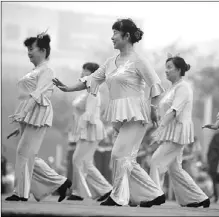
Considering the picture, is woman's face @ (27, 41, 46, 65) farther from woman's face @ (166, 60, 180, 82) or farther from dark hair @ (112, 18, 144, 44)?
woman's face @ (166, 60, 180, 82)

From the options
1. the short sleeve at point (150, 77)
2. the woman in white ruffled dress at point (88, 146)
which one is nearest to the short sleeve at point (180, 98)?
the short sleeve at point (150, 77)

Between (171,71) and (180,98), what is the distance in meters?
0.53

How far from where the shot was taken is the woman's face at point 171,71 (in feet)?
33.2

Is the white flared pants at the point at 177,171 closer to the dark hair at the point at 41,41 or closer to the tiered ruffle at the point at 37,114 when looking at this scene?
the tiered ruffle at the point at 37,114

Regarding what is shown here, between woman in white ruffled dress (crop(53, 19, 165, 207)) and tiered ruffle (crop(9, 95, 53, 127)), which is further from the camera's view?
tiered ruffle (crop(9, 95, 53, 127))

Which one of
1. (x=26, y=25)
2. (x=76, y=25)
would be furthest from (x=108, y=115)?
(x=76, y=25)

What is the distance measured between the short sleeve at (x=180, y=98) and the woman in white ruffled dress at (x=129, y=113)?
0.73m

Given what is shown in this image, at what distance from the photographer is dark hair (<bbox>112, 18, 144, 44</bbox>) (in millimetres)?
9086

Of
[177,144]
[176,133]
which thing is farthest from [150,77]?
[177,144]

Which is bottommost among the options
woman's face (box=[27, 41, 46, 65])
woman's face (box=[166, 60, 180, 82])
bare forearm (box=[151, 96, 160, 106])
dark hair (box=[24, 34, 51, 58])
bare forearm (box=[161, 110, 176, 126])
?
bare forearm (box=[161, 110, 176, 126])

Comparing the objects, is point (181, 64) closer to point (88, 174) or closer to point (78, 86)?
point (78, 86)

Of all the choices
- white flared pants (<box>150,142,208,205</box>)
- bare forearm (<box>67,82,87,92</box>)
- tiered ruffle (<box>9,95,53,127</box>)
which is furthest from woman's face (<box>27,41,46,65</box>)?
white flared pants (<box>150,142,208,205</box>)

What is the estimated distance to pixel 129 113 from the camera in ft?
28.9

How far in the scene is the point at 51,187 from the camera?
10008 millimetres
